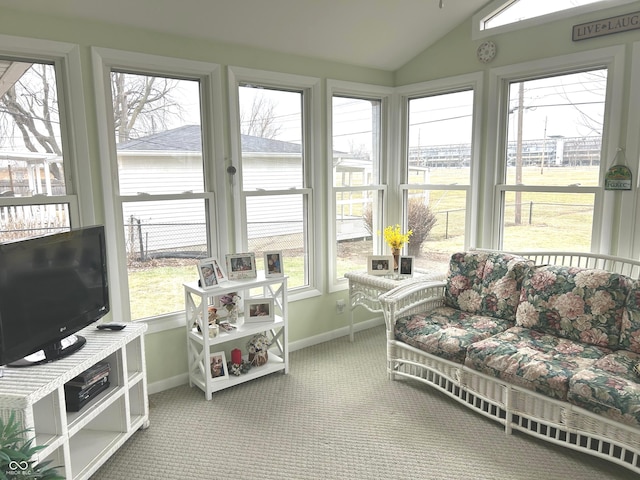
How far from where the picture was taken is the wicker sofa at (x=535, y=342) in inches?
89.6

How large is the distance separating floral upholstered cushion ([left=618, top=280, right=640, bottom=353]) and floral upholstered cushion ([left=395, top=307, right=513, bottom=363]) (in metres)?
0.64

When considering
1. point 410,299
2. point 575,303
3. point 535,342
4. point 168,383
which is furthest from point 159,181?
point 575,303

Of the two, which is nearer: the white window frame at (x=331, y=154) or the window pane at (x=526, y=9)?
the window pane at (x=526, y=9)

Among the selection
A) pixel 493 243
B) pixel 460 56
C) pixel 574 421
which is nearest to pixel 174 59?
pixel 460 56

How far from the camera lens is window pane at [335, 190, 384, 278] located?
13.6 ft

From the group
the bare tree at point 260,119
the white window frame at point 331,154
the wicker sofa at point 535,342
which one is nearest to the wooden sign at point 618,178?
the wicker sofa at point 535,342

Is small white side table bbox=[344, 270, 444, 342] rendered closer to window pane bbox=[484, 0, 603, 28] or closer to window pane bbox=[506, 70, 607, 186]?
window pane bbox=[506, 70, 607, 186]

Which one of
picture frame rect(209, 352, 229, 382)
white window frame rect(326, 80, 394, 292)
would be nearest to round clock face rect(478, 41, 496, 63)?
white window frame rect(326, 80, 394, 292)

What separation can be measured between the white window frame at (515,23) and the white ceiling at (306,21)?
0.22 ft

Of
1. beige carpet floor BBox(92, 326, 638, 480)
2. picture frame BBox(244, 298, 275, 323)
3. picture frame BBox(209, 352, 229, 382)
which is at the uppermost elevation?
picture frame BBox(244, 298, 275, 323)

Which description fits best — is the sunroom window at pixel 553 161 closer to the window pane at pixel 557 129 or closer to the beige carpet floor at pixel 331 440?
the window pane at pixel 557 129

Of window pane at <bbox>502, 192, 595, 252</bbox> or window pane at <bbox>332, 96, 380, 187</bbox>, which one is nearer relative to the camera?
window pane at <bbox>502, 192, 595, 252</bbox>

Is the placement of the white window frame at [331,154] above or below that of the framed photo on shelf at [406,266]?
above

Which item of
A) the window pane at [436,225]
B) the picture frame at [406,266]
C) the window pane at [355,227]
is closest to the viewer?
the picture frame at [406,266]
